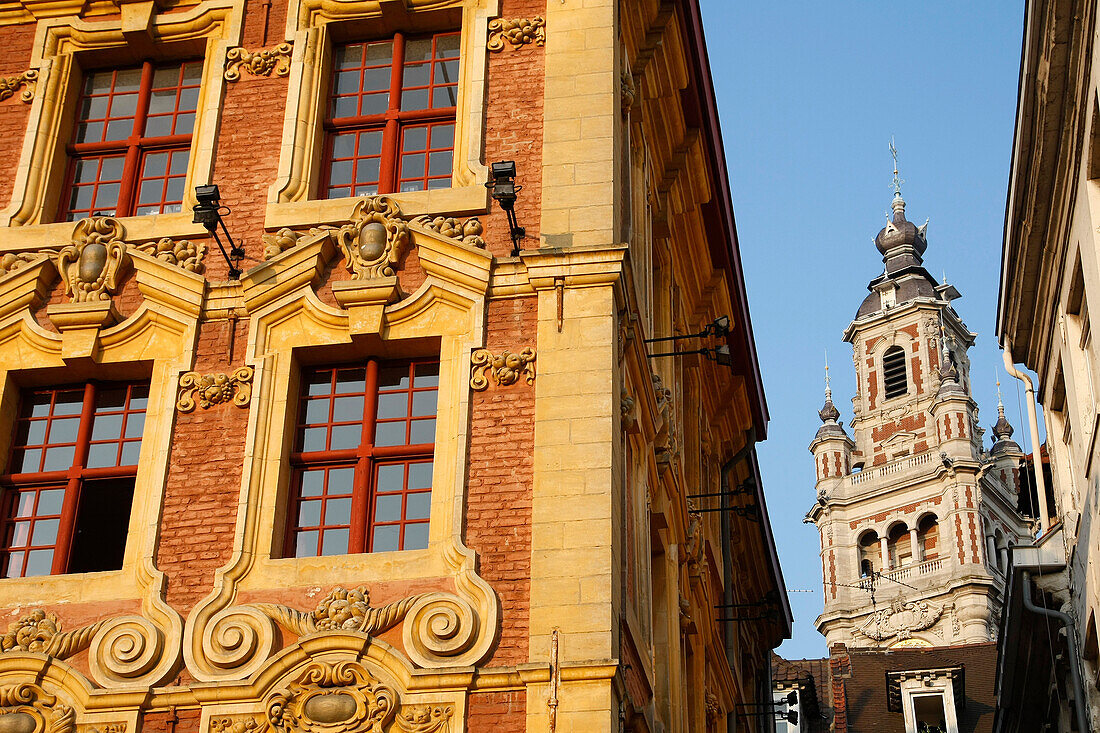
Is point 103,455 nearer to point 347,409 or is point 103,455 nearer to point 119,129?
point 347,409

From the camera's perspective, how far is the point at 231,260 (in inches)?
702

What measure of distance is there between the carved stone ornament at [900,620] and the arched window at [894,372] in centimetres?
1839

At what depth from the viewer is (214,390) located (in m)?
17.0

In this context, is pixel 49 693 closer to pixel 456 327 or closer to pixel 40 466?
pixel 40 466

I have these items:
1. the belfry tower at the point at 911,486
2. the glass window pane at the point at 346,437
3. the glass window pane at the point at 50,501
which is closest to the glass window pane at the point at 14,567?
the glass window pane at the point at 50,501

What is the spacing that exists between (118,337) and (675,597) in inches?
339

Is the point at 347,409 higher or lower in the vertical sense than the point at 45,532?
higher

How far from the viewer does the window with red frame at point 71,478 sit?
1673cm

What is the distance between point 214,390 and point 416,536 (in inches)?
113

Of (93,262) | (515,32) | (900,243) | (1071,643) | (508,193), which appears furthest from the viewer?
(900,243)

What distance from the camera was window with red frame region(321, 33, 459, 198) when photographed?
18.6 metres

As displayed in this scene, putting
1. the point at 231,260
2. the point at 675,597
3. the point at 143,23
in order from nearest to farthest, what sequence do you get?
the point at 231,260 < the point at 143,23 < the point at 675,597

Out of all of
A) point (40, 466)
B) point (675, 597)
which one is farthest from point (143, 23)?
point (675, 597)

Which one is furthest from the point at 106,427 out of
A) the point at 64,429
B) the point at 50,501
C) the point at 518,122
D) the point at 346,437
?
the point at 518,122
